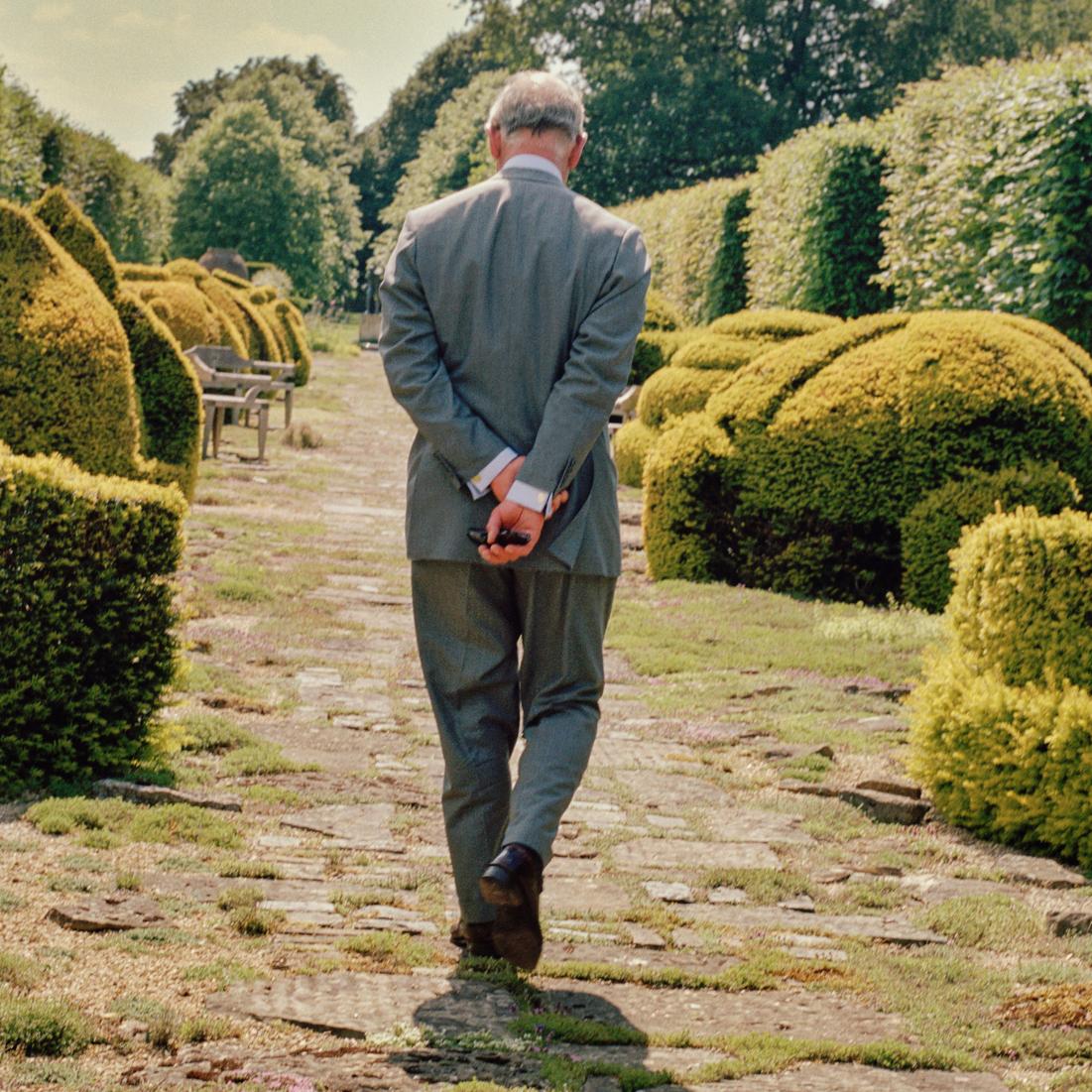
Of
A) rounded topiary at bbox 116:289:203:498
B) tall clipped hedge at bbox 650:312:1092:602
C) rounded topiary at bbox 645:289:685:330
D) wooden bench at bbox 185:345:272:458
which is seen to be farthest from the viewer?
rounded topiary at bbox 645:289:685:330

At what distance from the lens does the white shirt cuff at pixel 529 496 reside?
362cm

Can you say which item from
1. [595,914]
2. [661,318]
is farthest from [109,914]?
[661,318]

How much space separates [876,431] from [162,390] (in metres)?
4.84

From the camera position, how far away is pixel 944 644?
8.80 meters

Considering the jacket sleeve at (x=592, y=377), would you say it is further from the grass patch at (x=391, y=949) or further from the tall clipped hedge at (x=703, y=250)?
the tall clipped hedge at (x=703, y=250)

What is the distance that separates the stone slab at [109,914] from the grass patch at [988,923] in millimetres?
2245

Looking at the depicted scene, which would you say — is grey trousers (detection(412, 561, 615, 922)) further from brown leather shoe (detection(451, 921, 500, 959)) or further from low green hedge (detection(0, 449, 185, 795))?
low green hedge (detection(0, 449, 185, 795))

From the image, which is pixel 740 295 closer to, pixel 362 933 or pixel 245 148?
pixel 362 933

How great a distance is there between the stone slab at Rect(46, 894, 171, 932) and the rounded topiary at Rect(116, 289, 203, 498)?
6.70 meters

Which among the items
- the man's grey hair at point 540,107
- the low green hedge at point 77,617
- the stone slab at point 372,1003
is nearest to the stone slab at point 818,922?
the stone slab at point 372,1003

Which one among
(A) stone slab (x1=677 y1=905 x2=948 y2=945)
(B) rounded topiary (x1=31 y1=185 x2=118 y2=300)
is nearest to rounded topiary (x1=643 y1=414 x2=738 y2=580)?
(B) rounded topiary (x1=31 y1=185 x2=118 y2=300)

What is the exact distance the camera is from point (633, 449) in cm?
1678

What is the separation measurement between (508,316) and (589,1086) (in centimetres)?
182

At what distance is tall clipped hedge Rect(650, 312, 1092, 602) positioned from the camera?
9930 millimetres
